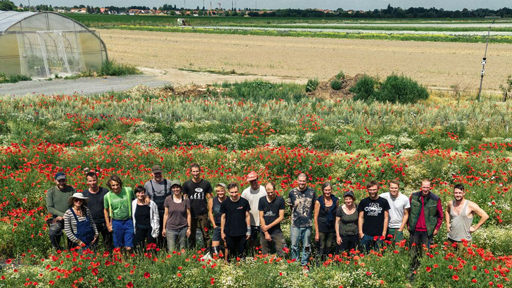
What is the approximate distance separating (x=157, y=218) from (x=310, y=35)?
82.0 m

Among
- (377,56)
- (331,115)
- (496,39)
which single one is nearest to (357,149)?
(331,115)

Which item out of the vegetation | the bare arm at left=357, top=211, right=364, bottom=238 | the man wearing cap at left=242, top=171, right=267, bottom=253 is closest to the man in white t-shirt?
the bare arm at left=357, top=211, right=364, bottom=238

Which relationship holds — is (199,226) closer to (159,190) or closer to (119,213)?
(159,190)

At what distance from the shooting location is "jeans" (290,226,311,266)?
27.0ft

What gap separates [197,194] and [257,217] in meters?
1.13

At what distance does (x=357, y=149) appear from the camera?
47.3 feet

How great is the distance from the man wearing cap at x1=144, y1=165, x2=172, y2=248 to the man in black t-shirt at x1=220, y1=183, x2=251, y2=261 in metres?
1.14

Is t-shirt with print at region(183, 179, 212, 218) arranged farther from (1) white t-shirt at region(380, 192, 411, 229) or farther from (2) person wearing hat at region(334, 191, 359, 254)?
(1) white t-shirt at region(380, 192, 411, 229)

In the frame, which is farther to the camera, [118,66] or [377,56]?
[377,56]

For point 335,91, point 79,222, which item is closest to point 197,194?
point 79,222

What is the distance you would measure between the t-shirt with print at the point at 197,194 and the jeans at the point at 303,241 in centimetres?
164

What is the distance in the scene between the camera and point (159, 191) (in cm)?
859

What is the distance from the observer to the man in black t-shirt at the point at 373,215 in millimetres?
7906

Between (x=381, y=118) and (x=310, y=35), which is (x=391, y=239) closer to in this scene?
(x=381, y=118)
